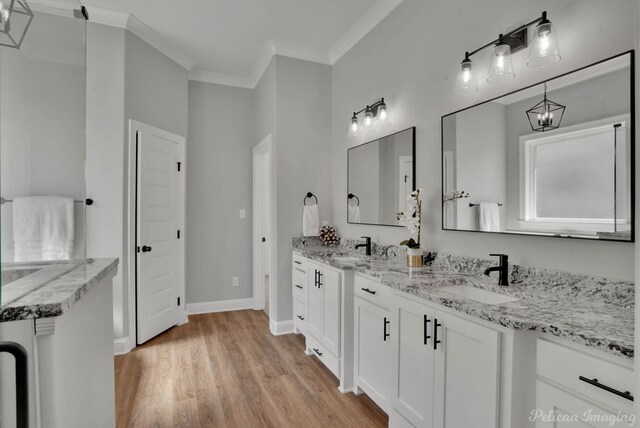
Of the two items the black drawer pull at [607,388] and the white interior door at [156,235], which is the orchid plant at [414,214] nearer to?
the black drawer pull at [607,388]

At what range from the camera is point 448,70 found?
2238 millimetres

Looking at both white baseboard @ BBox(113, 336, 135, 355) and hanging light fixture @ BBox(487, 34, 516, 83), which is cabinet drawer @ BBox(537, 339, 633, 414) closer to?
hanging light fixture @ BBox(487, 34, 516, 83)

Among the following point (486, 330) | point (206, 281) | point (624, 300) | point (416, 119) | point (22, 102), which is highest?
point (416, 119)

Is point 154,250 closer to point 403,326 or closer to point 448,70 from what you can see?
point 403,326

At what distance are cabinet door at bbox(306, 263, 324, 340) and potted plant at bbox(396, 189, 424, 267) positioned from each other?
32.5 inches

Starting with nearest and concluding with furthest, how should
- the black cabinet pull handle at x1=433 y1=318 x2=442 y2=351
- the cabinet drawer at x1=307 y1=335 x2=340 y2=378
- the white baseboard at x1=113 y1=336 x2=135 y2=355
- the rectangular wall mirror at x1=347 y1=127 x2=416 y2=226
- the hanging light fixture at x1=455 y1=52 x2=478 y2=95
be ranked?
the black cabinet pull handle at x1=433 y1=318 x2=442 y2=351 < the hanging light fixture at x1=455 y1=52 x2=478 y2=95 < the cabinet drawer at x1=307 y1=335 x2=340 y2=378 < the rectangular wall mirror at x1=347 y1=127 x2=416 y2=226 < the white baseboard at x1=113 y1=336 x2=135 y2=355

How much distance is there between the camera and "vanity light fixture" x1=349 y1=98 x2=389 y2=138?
284 cm

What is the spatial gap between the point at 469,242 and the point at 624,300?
2.65 ft

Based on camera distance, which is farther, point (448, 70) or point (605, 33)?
point (448, 70)

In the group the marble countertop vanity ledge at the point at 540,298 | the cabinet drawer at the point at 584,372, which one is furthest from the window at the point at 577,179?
the cabinet drawer at the point at 584,372

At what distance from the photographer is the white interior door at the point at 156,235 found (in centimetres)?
328

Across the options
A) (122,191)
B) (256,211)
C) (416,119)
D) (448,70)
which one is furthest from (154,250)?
(448,70)

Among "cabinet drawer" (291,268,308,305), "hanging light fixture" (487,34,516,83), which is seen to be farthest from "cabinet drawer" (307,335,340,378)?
"hanging light fixture" (487,34,516,83)

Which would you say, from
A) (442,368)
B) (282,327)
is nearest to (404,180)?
(442,368)
